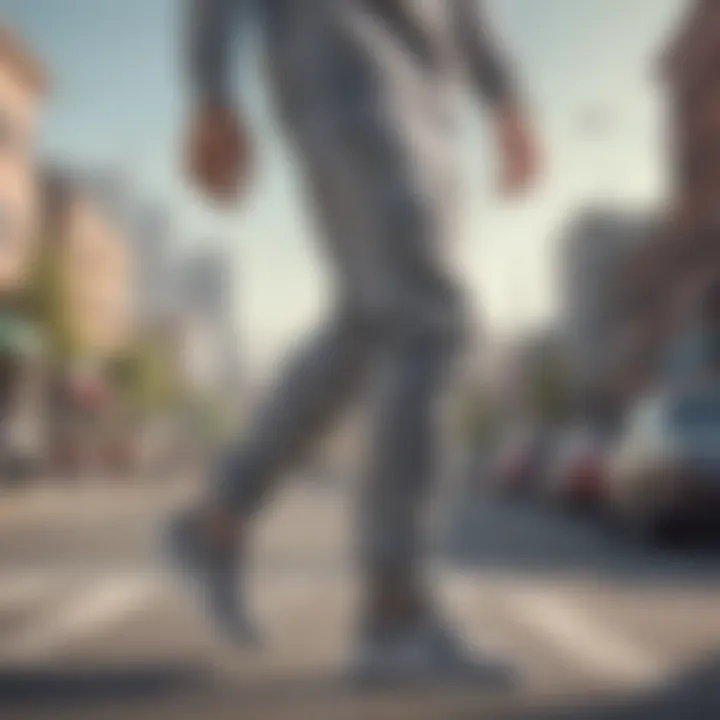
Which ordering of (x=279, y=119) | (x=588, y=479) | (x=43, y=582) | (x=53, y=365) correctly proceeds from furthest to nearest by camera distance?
(x=588, y=479)
(x=43, y=582)
(x=279, y=119)
(x=53, y=365)

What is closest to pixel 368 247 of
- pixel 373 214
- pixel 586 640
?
pixel 373 214

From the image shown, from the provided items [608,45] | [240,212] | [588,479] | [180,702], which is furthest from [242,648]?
[588,479]

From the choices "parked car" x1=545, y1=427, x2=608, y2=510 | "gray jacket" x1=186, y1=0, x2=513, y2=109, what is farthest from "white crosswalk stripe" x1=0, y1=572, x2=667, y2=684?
"gray jacket" x1=186, y1=0, x2=513, y2=109

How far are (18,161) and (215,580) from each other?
0.34m

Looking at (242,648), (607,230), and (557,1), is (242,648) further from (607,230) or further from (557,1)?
(557,1)

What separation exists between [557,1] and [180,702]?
1.72ft

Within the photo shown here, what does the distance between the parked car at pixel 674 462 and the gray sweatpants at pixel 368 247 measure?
0.50 ft

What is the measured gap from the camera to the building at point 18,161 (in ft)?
3.17

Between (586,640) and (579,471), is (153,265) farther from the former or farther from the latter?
(579,471)

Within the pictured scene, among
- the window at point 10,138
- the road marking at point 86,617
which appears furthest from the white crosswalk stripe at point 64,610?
the window at point 10,138

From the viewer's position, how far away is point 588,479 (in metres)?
1.85

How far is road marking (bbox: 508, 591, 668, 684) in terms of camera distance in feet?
3.58

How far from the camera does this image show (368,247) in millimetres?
1065

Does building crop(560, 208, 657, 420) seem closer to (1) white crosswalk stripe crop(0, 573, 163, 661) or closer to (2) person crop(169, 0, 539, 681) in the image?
(2) person crop(169, 0, 539, 681)
